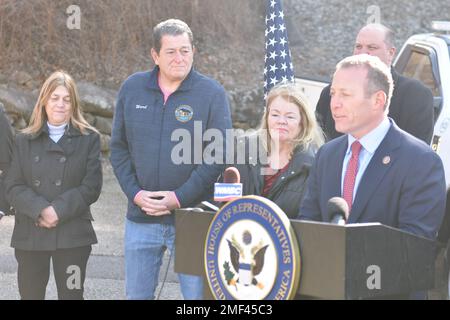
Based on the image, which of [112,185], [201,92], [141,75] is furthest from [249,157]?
[112,185]

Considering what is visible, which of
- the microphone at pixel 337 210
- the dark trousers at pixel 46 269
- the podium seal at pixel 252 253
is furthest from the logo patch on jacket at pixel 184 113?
the microphone at pixel 337 210

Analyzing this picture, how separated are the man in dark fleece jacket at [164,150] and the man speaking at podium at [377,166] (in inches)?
59.3

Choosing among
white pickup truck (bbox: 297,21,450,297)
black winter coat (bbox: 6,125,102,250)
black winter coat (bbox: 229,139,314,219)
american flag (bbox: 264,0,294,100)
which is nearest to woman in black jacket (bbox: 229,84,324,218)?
black winter coat (bbox: 229,139,314,219)

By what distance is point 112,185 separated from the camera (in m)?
14.3

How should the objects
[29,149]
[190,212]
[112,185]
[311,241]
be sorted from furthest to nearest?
[112,185] → [29,149] → [190,212] → [311,241]

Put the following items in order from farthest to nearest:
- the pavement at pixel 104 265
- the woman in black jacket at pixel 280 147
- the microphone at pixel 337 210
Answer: the pavement at pixel 104 265, the woman in black jacket at pixel 280 147, the microphone at pixel 337 210

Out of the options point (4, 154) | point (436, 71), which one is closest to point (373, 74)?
point (4, 154)

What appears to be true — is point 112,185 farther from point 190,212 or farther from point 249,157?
point 190,212

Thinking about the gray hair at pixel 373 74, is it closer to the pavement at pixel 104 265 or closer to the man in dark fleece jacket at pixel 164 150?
the man in dark fleece jacket at pixel 164 150

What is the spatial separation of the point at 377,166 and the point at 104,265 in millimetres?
5616

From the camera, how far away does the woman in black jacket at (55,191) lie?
19.8ft

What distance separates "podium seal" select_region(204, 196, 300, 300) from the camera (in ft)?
12.0

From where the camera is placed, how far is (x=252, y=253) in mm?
3779

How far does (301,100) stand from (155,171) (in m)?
0.98
